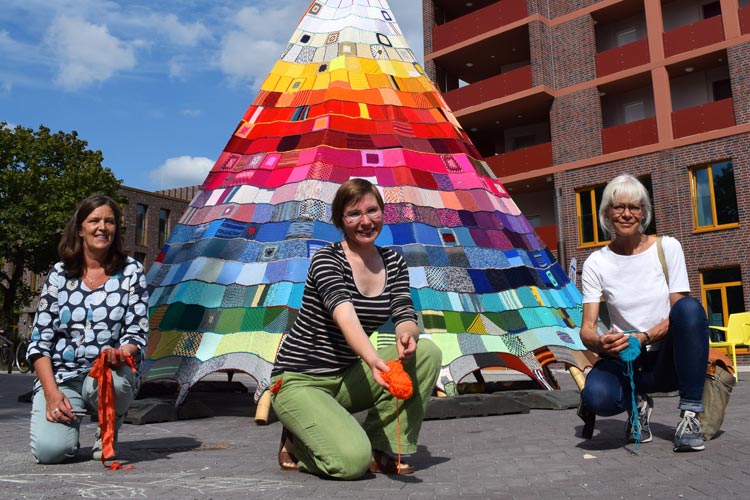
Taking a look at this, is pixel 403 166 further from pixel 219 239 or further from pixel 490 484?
pixel 490 484

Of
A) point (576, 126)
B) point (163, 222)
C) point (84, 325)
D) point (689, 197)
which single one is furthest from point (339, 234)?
point (163, 222)

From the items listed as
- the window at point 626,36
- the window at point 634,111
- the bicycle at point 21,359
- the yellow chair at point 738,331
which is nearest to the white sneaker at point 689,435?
the yellow chair at point 738,331

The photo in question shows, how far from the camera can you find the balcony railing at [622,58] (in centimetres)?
1941

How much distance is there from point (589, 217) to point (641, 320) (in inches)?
650

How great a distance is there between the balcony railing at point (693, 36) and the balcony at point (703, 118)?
5.60ft

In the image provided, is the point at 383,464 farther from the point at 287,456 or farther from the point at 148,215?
the point at 148,215

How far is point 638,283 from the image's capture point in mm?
3832

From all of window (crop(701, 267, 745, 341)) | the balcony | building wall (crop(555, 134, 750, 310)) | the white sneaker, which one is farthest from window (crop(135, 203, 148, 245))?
the white sneaker

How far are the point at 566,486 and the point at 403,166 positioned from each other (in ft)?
13.9

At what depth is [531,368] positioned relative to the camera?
607 centimetres

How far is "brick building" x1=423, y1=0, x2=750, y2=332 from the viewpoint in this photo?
680 inches

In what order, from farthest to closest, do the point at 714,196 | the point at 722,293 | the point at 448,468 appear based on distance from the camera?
the point at 714,196
the point at 722,293
the point at 448,468

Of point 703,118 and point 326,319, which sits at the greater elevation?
point 703,118

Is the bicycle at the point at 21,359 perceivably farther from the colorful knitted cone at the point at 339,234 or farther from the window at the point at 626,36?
the window at the point at 626,36
